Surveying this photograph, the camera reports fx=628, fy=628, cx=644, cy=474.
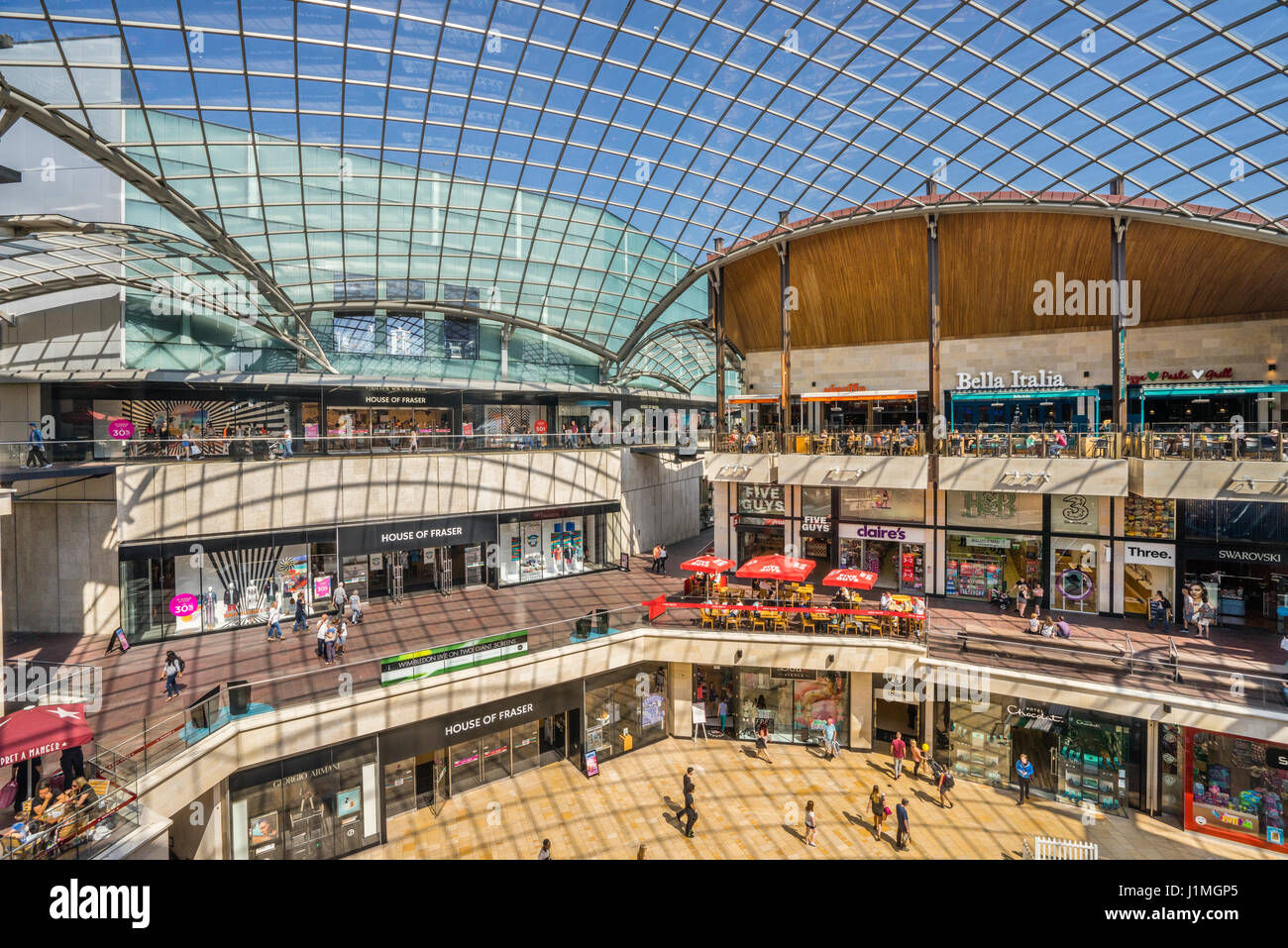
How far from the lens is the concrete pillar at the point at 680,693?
27719 millimetres

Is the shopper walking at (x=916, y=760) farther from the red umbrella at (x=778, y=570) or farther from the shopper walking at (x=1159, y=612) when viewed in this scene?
the shopper walking at (x=1159, y=612)

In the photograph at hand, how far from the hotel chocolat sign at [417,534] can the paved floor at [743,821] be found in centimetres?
1155

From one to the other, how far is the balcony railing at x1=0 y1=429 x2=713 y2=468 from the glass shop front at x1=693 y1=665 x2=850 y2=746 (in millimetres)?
12967

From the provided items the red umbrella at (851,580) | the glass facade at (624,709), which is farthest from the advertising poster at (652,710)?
the red umbrella at (851,580)

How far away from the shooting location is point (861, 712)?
26672 millimetres

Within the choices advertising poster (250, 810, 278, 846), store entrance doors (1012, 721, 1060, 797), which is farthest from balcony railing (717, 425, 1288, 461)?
advertising poster (250, 810, 278, 846)

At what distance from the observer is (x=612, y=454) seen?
3644cm

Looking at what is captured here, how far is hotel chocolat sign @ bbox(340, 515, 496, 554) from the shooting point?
28578 millimetres

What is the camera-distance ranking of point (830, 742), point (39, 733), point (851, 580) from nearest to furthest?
point (39, 733), point (851, 580), point (830, 742)

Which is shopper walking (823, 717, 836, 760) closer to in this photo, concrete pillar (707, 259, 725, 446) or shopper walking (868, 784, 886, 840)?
shopper walking (868, 784, 886, 840)

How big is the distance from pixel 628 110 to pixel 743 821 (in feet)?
98.1

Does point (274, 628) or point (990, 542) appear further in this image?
point (990, 542)

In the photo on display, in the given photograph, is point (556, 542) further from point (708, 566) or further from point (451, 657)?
point (451, 657)

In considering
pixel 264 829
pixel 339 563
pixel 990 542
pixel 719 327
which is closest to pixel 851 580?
pixel 990 542
